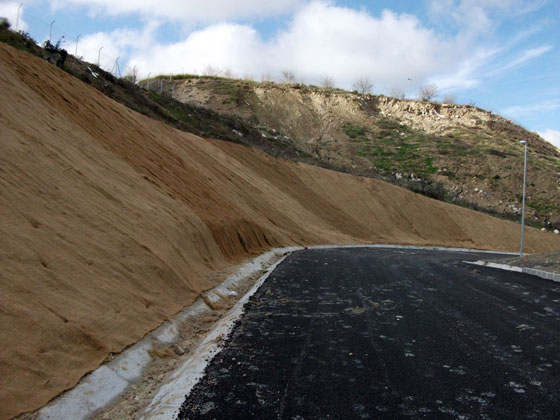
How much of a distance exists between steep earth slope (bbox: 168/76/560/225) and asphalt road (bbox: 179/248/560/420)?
39.1m

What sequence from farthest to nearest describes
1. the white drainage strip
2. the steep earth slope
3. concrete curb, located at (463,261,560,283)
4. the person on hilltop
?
the steep earth slope, the person on hilltop, concrete curb, located at (463,261,560,283), the white drainage strip

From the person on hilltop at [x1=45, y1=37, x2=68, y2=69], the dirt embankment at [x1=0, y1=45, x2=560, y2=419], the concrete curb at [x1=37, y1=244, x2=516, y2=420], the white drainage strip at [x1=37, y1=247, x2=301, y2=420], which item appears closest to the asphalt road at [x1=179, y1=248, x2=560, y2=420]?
the concrete curb at [x1=37, y1=244, x2=516, y2=420]

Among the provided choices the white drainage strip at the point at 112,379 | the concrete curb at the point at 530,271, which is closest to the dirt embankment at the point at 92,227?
the white drainage strip at the point at 112,379

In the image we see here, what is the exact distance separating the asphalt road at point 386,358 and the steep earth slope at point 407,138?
39072 mm

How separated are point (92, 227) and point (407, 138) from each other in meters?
64.0

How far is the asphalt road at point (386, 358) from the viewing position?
476cm

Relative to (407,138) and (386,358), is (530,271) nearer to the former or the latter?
(386,358)

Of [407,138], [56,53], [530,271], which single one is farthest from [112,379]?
[407,138]

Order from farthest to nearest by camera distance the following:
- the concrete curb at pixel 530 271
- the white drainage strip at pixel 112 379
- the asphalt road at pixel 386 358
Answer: the concrete curb at pixel 530 271 → the asphalt road at pixel 386 358 → the white drainage strip at pixel 112 379

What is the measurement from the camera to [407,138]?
68.1 m

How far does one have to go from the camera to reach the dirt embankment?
5.36m

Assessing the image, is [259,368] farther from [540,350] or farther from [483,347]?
[540,350]

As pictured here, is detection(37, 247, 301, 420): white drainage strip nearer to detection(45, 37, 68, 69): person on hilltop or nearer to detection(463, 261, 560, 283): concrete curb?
detection(463, 261, 560, 283): concrete curb

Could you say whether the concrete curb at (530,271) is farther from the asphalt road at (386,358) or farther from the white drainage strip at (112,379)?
the white drainage strip at (112,379)
